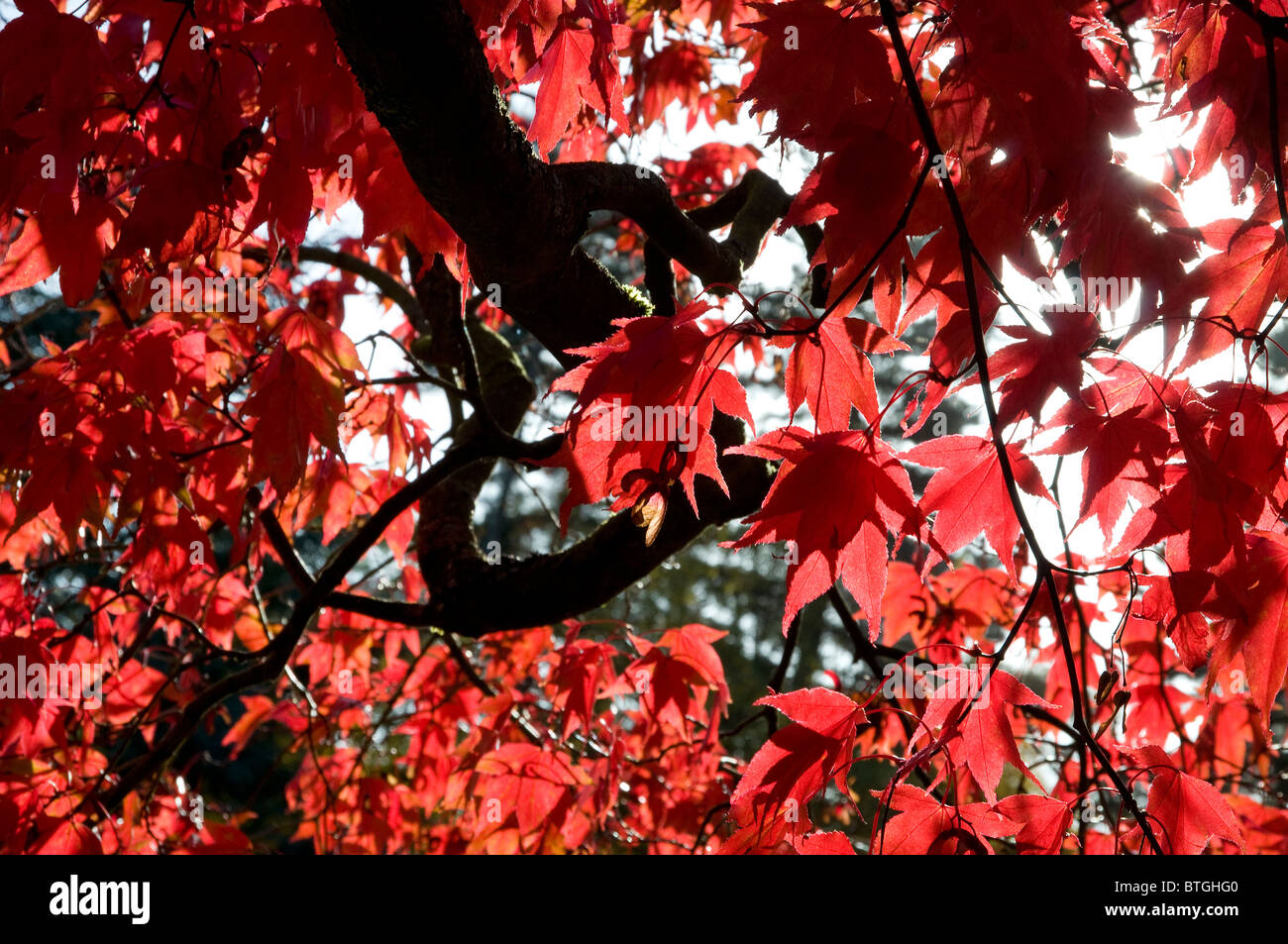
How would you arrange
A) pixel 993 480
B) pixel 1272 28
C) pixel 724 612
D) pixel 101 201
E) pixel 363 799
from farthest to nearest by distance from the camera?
pixel 724 612 → pixel 363 799 → pixel 101 201 → pixel 993 480 → pixel 1272 28

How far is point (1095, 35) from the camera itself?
4.02 ft

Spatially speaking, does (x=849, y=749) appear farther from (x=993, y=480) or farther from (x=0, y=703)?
(x=0, y=703)

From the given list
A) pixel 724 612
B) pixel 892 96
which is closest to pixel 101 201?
pixel 892 96

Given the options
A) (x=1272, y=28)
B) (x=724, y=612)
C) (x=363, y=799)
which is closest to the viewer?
(x=1272, y=28)

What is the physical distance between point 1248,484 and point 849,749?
0.57 meters
